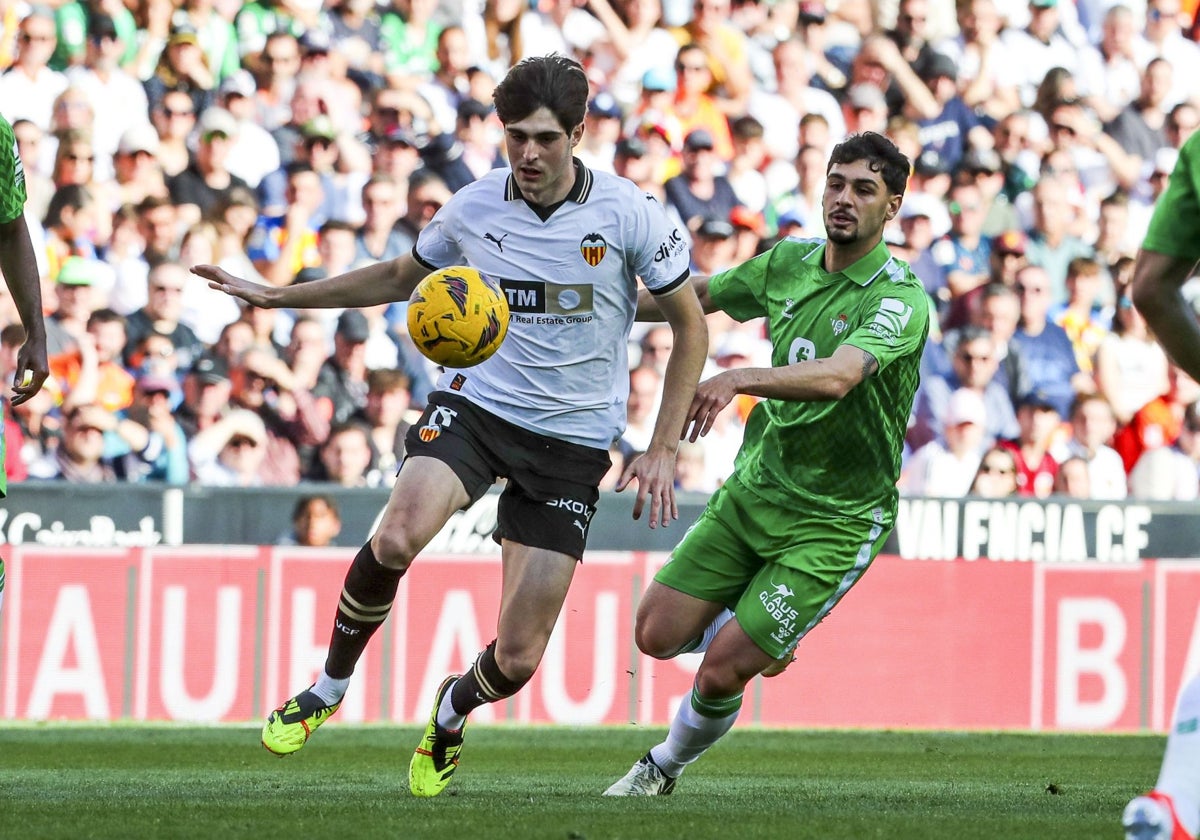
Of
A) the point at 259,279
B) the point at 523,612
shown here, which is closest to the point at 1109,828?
the point at 523,612

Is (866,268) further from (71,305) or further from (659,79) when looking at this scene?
(659,79)

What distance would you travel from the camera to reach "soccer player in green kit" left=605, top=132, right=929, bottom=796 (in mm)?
7434

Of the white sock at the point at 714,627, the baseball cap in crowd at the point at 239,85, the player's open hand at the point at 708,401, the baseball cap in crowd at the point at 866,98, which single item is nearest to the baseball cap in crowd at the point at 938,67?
the baseball cap in crowd at the point at 866,98

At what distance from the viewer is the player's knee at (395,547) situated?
6777mm

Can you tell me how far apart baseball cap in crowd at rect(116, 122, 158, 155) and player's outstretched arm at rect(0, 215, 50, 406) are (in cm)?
744

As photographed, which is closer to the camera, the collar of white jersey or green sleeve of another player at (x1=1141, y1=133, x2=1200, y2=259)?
green sleeve of another player at (x1=1141, y1=133, x2=1200, y2=259)

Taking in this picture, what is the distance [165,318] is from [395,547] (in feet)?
22.2

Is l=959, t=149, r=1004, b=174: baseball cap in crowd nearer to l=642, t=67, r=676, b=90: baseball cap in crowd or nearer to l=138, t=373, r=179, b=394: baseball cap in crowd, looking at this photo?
l=642, t=67, r=676, b=90: baseball cap in crowd

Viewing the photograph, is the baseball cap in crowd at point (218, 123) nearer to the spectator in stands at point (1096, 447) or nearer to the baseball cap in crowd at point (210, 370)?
the baseball cap in crowd at point (210, 370)

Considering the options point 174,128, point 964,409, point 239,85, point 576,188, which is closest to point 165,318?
point 174,128

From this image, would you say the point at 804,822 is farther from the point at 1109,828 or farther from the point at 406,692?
the point at 406,692

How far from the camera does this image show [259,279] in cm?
1361

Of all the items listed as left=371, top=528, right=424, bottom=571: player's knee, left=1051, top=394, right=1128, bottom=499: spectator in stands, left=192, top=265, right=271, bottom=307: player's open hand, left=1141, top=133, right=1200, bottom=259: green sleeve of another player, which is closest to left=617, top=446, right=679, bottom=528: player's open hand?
left=371, top=528, right=424, bottom=571: player's knee

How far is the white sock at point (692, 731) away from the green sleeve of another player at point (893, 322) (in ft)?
4.86
